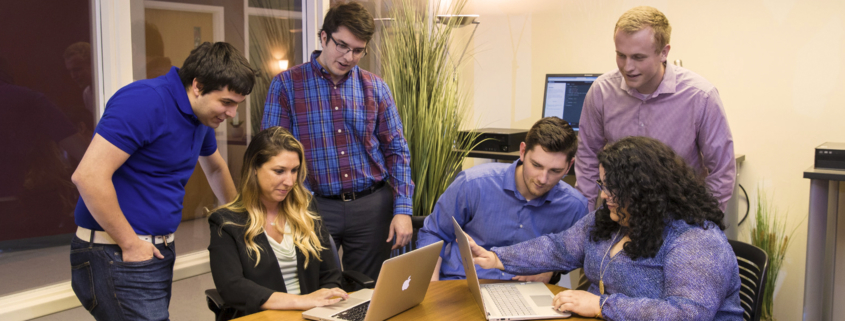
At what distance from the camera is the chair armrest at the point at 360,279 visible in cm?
201

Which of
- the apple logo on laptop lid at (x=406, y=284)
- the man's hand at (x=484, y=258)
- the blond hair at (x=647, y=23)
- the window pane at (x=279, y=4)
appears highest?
the window pane at (x=279, y=4)

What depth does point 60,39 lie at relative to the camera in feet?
7.44

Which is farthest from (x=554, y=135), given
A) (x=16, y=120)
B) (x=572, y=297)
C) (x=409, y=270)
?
(x=16, y=120)

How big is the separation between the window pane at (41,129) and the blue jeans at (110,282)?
721mm

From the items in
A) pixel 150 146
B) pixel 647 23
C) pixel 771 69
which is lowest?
pixel 150 146

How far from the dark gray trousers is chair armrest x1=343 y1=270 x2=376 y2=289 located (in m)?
0.40

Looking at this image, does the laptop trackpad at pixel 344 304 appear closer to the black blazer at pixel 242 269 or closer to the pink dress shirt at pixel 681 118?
the black blazer at pixel 242 269

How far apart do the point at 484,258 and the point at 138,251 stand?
3.41 ft

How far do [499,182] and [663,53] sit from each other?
2.58 ft

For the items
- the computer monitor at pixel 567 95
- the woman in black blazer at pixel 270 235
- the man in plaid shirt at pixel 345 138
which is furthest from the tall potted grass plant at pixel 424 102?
the woman in black blazer at pixel 270 235

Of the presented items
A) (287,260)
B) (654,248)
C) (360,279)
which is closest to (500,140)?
(360,279)

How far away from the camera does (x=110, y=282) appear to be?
1.67 m

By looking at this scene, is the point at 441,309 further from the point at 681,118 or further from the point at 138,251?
the point at 681,118

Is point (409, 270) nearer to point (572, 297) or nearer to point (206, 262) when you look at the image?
point (572, 297)
